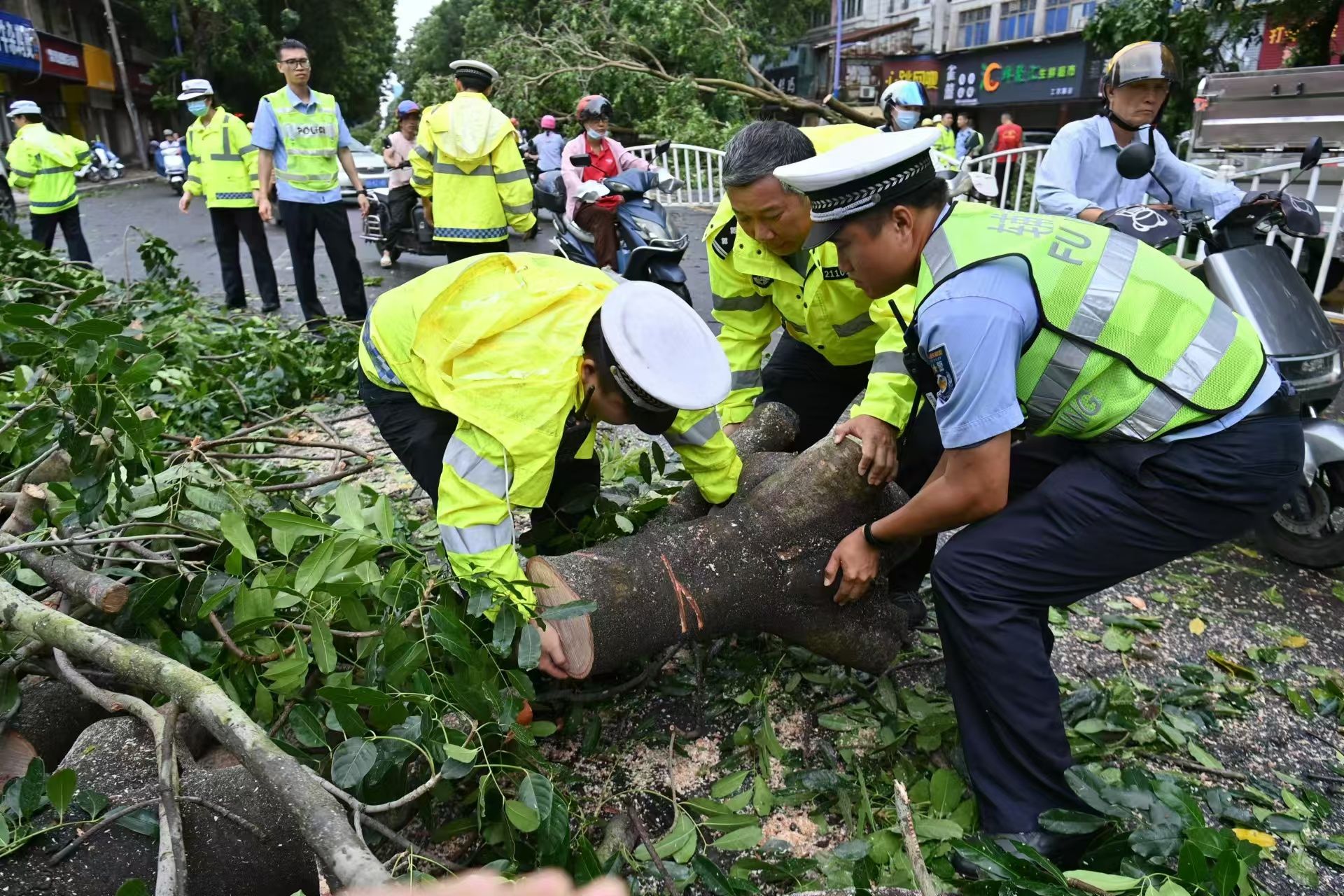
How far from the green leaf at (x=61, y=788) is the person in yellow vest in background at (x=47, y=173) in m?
7.87

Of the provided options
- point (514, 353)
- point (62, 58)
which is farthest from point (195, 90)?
point (62, 58)

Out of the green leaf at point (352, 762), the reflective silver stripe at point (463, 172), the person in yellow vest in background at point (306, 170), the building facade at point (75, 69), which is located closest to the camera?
the green leaf at point (352, 762)

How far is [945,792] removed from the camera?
2039 millimetres

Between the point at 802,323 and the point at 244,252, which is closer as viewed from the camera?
the point at 802,323

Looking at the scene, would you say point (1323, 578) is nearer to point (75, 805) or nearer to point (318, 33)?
point (75, 805)

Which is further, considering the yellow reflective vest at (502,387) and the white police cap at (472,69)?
the white police cap at (472,69)

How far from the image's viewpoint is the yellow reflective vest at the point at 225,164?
264 inches

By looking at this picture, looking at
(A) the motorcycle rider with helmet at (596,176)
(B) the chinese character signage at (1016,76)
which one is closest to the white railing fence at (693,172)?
(A) the motorcycle rider with helmet at (596,176)

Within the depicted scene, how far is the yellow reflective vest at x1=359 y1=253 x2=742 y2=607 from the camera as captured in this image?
1971 mm

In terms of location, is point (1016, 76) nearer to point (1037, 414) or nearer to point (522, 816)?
point (1037, 414)

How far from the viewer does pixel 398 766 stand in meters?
1.74

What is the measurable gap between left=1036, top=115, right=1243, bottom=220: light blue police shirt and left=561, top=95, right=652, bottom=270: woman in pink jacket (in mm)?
3502

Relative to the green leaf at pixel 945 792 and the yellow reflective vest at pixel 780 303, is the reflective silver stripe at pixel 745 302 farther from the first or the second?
the green leaf at pixel 945 792

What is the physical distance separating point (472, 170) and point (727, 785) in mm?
4584
